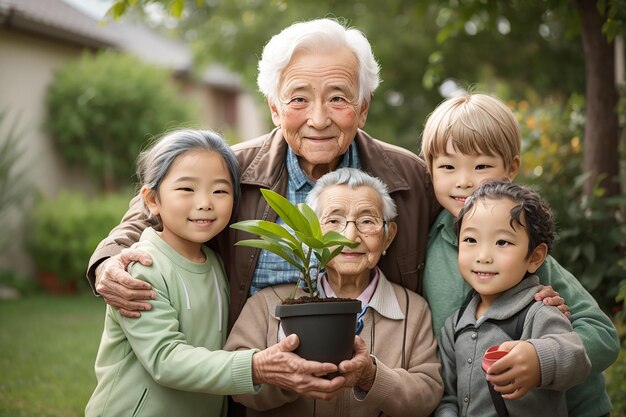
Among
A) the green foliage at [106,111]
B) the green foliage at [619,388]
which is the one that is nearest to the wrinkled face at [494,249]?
the green foliage at [619,388]

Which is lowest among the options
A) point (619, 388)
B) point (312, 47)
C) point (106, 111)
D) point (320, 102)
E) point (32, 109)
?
point (619, 388)

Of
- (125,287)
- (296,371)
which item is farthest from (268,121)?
(296,371)

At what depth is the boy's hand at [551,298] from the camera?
2994 mm

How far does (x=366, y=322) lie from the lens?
322 centimetres

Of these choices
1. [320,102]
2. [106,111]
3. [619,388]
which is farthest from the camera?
[106,111]

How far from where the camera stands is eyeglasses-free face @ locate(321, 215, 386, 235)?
3143 millimetres

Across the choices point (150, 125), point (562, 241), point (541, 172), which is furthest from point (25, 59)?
point (562, 241)

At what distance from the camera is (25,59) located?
12.8 m

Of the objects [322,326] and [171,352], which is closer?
[322,326]

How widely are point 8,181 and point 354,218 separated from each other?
292 inches

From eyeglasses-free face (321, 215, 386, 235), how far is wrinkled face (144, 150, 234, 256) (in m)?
0.44

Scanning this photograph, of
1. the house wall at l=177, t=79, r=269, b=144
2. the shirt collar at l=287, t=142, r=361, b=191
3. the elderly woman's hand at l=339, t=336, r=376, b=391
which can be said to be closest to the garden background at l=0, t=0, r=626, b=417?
the shirt collar at l=287, t=142, r=361, b=191

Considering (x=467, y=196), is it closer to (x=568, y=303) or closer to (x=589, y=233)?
(x=568, y=303)

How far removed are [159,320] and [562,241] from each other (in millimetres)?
2979
